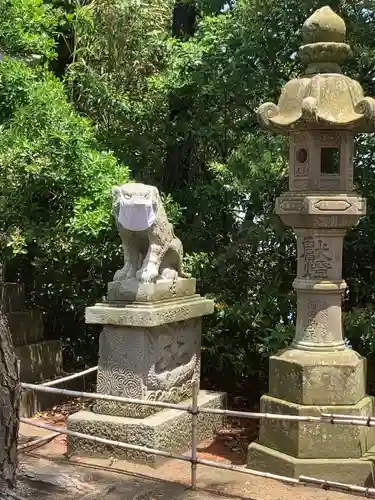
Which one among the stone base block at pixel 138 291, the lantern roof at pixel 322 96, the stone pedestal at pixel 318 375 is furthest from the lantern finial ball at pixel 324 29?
the stone base block at pixel 138 291

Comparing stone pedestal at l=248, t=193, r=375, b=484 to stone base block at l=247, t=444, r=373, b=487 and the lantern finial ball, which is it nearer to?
stone base block at l=247, t=444, r=373, b=487

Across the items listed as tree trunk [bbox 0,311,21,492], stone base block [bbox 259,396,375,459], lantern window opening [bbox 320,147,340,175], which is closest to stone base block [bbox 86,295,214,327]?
stone base block [bbox 259,396,375,459]

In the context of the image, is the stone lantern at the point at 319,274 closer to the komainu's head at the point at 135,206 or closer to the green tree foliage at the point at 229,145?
the komainu's head at the point at 135,206

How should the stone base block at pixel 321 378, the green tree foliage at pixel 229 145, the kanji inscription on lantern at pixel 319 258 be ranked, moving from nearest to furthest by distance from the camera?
1. the stone base block at pixel 321 378
2. the kanji inscription on lantern at pixel 319 258
3. the green tree foliage at pixel 229 145

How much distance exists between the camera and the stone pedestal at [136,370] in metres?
5.51

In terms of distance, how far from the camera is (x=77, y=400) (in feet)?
25.4

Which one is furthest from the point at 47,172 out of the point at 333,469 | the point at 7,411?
the point at 7,411

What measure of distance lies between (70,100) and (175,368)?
4.15 meters

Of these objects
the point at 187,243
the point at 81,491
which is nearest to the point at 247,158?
the point at 187,243

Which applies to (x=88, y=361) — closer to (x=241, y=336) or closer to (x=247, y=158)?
(x=241, y=336)

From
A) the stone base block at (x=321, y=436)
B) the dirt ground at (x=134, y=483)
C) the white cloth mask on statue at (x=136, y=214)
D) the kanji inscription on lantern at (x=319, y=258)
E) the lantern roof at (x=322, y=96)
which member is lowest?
the dirt ground at (x=134, y=483)

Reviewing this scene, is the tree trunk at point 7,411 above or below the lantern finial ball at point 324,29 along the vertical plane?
below

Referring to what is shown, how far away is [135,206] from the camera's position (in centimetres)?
552

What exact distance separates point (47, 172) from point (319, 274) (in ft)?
9.85
